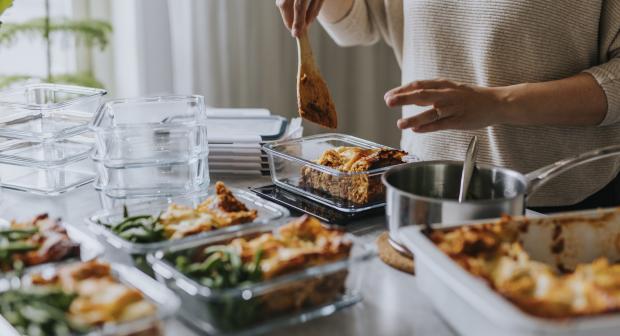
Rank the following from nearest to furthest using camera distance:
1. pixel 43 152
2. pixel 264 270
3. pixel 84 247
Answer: pixel 264 270
pixel 84 247
pixel 43 152

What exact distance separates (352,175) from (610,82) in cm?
65

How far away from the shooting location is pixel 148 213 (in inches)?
50.0

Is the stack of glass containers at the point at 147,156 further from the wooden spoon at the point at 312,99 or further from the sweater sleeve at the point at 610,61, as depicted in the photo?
the sweater sleeve at the point at 610,61

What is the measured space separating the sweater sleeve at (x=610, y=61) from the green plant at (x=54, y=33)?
6.29 feet

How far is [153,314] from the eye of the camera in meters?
0.84

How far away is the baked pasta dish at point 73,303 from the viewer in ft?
2.84

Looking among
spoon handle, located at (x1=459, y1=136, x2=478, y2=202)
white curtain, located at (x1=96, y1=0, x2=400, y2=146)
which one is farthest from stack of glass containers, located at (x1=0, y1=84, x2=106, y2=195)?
white curtain, located at (x1=96, y1=0, x2=400, y2=146)

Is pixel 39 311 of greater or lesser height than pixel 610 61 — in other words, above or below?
below

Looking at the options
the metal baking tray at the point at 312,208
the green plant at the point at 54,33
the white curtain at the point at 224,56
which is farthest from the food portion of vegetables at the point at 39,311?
the white curtain at the point at 224,56

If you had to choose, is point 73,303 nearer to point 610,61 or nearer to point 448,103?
point 448,103

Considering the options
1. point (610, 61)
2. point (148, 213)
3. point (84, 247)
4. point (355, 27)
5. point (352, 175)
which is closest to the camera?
point (84, 247)

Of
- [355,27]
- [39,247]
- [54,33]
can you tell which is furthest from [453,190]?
[54,33]

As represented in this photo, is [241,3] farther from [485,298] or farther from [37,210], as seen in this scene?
[485,298]

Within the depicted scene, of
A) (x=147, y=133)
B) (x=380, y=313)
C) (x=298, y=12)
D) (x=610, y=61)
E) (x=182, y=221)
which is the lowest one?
(x=380, y=313)
